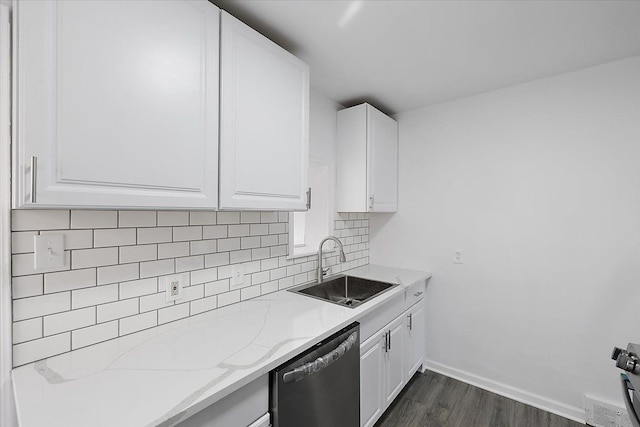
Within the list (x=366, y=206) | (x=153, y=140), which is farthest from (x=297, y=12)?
(x=366, y=206)

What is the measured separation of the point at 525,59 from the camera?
1852mm

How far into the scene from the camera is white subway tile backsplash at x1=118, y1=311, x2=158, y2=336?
1.25 metres

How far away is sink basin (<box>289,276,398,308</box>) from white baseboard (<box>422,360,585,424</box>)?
3.19ft

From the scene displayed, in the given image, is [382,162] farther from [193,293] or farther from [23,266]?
[23,266]

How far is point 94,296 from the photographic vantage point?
3.84ft

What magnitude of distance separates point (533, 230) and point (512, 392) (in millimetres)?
1246

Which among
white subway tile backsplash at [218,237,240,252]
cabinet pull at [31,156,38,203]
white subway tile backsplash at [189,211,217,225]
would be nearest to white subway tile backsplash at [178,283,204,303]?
white subway tile backsplash at [218,237,240,252]

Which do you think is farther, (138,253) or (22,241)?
(138,253)

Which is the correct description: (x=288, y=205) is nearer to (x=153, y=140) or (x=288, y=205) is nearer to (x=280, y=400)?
(x=153, y=140)

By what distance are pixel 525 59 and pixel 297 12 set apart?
1.48 m

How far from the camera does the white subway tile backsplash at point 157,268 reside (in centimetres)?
131

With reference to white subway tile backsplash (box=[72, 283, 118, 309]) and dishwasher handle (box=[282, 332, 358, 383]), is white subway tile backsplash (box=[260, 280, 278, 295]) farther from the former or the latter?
white subway tile backsplash (box=[72, 283, 118, 309])

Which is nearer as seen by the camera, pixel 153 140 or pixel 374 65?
pixel 153 140

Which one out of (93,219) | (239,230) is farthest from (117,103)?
(239,230)
